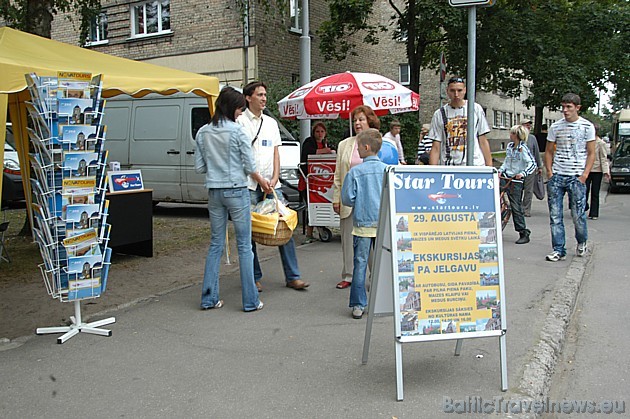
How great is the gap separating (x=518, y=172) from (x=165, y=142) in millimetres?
6917

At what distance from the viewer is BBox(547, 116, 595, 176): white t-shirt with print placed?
796cm

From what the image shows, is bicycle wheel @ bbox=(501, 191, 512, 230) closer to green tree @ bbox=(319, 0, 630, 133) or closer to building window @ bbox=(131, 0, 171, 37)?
green tree @ bbox=(319, 0, 630, 133)

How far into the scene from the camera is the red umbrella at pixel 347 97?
8750mm

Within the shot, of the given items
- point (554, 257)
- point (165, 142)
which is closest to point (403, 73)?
point (165, 142)

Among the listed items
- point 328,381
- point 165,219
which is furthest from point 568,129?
point 165,219

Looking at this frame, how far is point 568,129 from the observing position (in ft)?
26.4

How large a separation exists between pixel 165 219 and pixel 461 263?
953 cm

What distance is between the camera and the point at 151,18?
22.7m

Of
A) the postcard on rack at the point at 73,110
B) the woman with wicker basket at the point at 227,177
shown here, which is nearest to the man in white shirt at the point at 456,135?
the woman with wicker basket at the point at 227,177

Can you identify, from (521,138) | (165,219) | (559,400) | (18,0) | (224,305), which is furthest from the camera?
(165,219)

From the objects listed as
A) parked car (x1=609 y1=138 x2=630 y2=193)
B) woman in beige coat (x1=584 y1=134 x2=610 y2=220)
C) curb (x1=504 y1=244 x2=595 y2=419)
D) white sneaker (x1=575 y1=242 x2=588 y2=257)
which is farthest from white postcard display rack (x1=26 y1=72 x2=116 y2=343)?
parked car (x1=609 y1=138 x2=630 y2=193)

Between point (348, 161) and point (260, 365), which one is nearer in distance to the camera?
point (260, 365)

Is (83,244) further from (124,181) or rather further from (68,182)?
(124,181)

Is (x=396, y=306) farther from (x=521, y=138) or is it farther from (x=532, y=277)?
(x=521, y=138)
